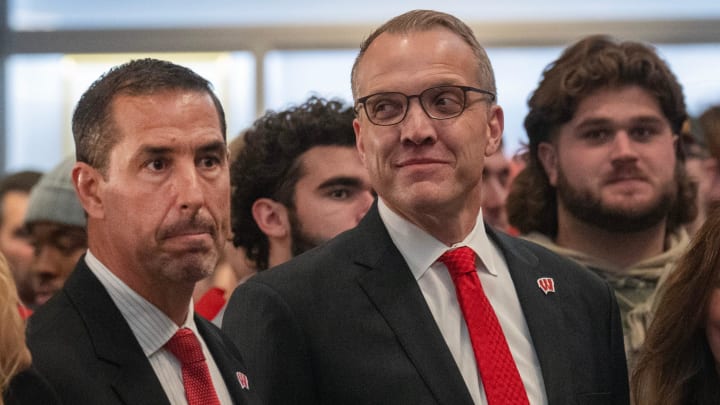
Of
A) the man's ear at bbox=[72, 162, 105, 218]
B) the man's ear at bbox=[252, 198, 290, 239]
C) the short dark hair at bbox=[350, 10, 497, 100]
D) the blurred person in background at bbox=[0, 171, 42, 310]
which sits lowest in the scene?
the blurred person in background at bbox=[0, 171, 42, 310]

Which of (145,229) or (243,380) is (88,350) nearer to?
(145,229)

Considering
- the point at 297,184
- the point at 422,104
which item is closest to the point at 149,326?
the point at 422,104

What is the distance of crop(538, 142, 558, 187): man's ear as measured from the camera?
4188mm

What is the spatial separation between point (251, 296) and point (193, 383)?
0.42m

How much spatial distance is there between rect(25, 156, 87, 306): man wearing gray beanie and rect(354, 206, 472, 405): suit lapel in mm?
1545

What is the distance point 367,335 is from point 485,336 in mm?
271

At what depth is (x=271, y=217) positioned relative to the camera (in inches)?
157

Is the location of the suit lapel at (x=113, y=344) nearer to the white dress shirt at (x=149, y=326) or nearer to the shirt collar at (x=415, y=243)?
the white dress shirt at (x=149, y=326)

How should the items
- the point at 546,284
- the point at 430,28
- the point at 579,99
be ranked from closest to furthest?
the point at 430,28 < the point at 546,284 < the point at 579,99

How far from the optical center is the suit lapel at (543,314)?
2.96 metres

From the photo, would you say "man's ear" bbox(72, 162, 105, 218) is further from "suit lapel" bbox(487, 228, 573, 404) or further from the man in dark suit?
"suit lapel" bbox(487, 228, 573, 404)

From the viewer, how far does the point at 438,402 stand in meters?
2.79

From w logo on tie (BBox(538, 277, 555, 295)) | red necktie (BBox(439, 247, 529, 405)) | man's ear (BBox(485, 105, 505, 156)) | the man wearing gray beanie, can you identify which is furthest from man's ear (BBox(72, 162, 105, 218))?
the man wearing gray beanie

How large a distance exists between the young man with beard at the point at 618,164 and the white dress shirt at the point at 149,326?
176 cm
